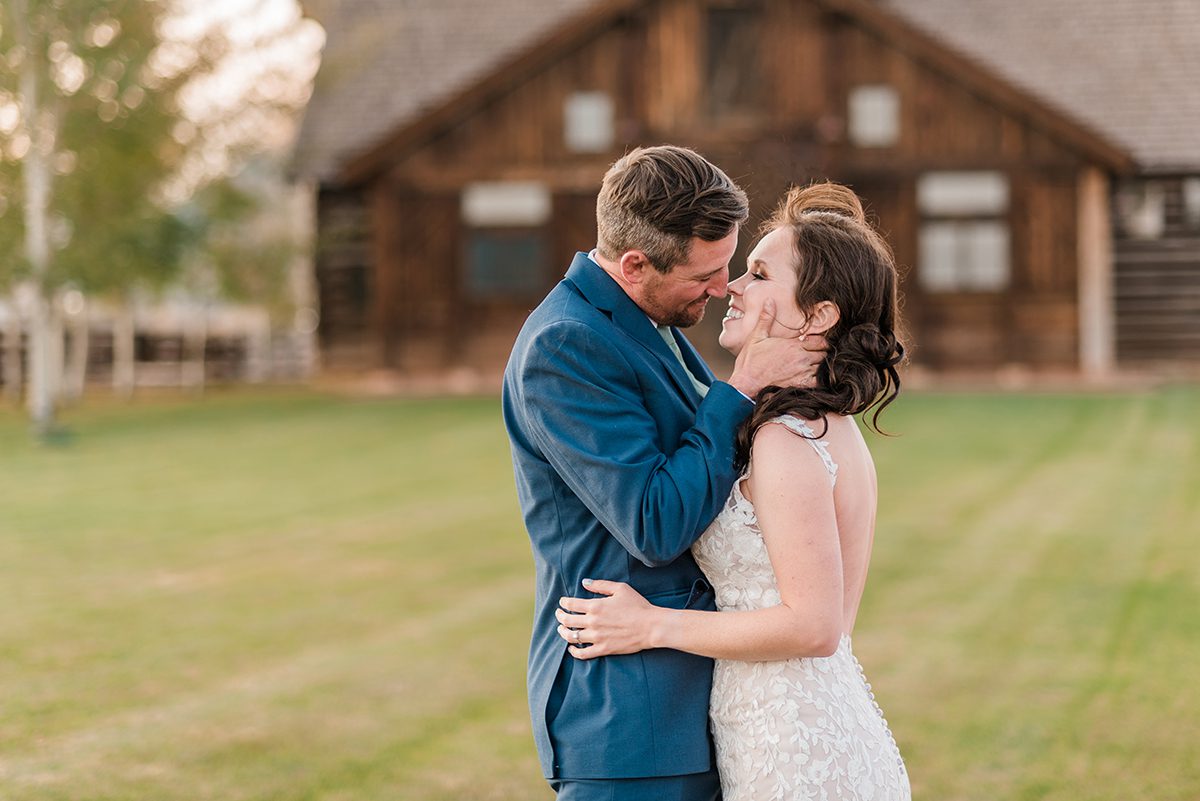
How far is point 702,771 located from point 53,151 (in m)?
19.4

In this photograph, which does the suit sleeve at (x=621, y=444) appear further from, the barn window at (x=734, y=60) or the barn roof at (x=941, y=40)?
the barn window at (x=734, y=60)

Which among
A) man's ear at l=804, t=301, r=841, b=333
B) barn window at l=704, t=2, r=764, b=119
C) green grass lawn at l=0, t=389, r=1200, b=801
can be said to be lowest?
green grass lawn at l=0, t=389, r=1200, b=801

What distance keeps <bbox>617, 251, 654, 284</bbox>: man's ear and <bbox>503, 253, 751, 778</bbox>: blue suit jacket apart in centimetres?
4

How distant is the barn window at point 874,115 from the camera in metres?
24.5

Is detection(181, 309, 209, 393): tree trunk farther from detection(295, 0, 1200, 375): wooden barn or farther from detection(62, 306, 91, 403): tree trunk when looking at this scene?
detection(295, 0, 1200, 375): wooden barn

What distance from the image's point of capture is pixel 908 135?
80.0 feet

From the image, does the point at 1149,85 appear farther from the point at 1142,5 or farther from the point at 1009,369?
the point at 1009,369

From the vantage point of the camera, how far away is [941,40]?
24719 mm

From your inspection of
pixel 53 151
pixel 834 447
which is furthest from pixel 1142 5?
pixel 834 447

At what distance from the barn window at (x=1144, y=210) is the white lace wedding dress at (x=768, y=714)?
24.1 metres

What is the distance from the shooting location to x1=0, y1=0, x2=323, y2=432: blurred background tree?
62.8 feet

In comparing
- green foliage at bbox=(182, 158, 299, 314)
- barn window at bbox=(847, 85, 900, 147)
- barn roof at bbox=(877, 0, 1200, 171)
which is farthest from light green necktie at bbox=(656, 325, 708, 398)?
barn roof at bbox=(877, 0, 1200, 171)

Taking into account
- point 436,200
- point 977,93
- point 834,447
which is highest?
point 977,93

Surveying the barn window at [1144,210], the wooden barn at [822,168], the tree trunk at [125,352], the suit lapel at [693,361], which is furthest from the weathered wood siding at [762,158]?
the suit lapel at [693,361]
